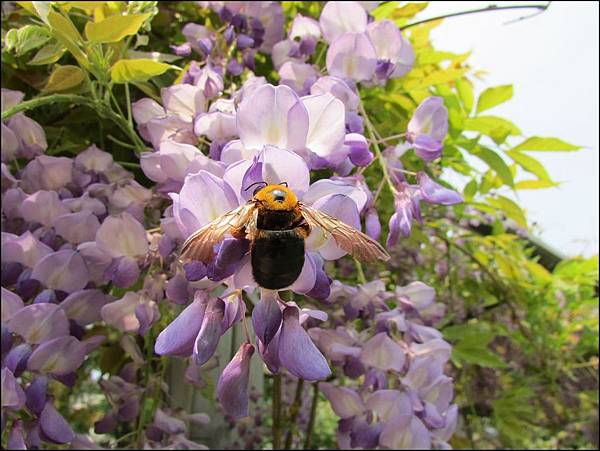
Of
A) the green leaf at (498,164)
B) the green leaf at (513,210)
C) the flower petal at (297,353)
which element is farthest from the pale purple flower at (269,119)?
the green leaf at (513,210)

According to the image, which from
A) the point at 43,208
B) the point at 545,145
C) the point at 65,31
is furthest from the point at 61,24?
the point at 545,145

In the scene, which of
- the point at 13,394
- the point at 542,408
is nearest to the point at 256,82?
the point at 13,394

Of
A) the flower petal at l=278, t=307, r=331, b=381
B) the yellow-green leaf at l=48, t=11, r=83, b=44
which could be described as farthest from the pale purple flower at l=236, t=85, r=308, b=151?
the yellow-green leaf at l=48, t=11, r=83, b=44

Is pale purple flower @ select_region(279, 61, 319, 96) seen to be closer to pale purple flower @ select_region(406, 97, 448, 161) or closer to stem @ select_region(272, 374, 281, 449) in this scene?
pale purple flower @ select_region(406, 97, 448, 161)

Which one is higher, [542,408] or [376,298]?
[376,298]

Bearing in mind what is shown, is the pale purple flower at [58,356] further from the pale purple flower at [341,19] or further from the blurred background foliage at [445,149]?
the pale purple flower at [341,19]

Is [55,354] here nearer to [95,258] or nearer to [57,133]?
[95,258]

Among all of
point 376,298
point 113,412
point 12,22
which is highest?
point 12,22
